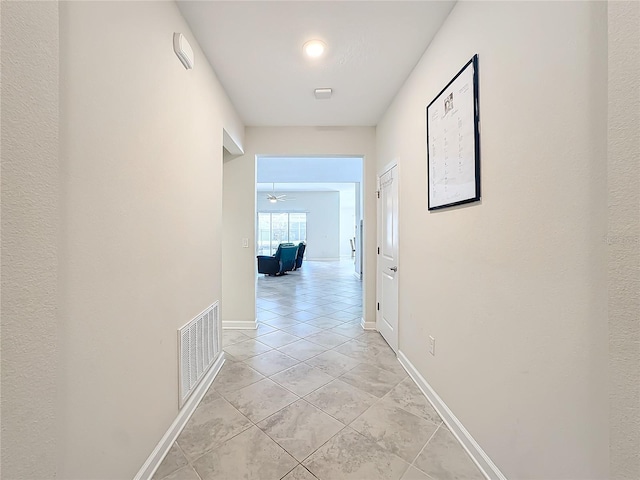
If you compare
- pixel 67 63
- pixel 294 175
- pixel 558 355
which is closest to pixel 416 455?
pixel 558 355

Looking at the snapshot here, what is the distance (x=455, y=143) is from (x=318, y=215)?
10.1 m

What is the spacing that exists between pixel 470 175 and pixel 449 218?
33 centimetres

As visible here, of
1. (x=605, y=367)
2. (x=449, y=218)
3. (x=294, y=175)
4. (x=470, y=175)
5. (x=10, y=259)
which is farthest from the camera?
(x=294, y=175)

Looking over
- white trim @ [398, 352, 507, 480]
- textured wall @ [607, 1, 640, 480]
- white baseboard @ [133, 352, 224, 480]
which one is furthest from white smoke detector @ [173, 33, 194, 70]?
white trim @ [398, 352, 507, 480]

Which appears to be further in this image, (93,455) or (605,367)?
(93,455)

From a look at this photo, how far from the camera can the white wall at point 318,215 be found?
11508 millimetres

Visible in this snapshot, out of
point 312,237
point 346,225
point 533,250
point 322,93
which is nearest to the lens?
point 533,250

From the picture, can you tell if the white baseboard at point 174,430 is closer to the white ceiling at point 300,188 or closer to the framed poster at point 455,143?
the framed poster at point 455,143

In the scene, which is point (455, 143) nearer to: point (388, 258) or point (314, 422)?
point (388, 258)

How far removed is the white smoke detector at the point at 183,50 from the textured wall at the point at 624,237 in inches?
73.9

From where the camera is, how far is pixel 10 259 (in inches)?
23.5

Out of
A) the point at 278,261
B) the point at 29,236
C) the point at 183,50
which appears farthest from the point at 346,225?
the point at 29,236

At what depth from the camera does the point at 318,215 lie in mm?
11641

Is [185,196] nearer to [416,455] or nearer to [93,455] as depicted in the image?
[93,455]
